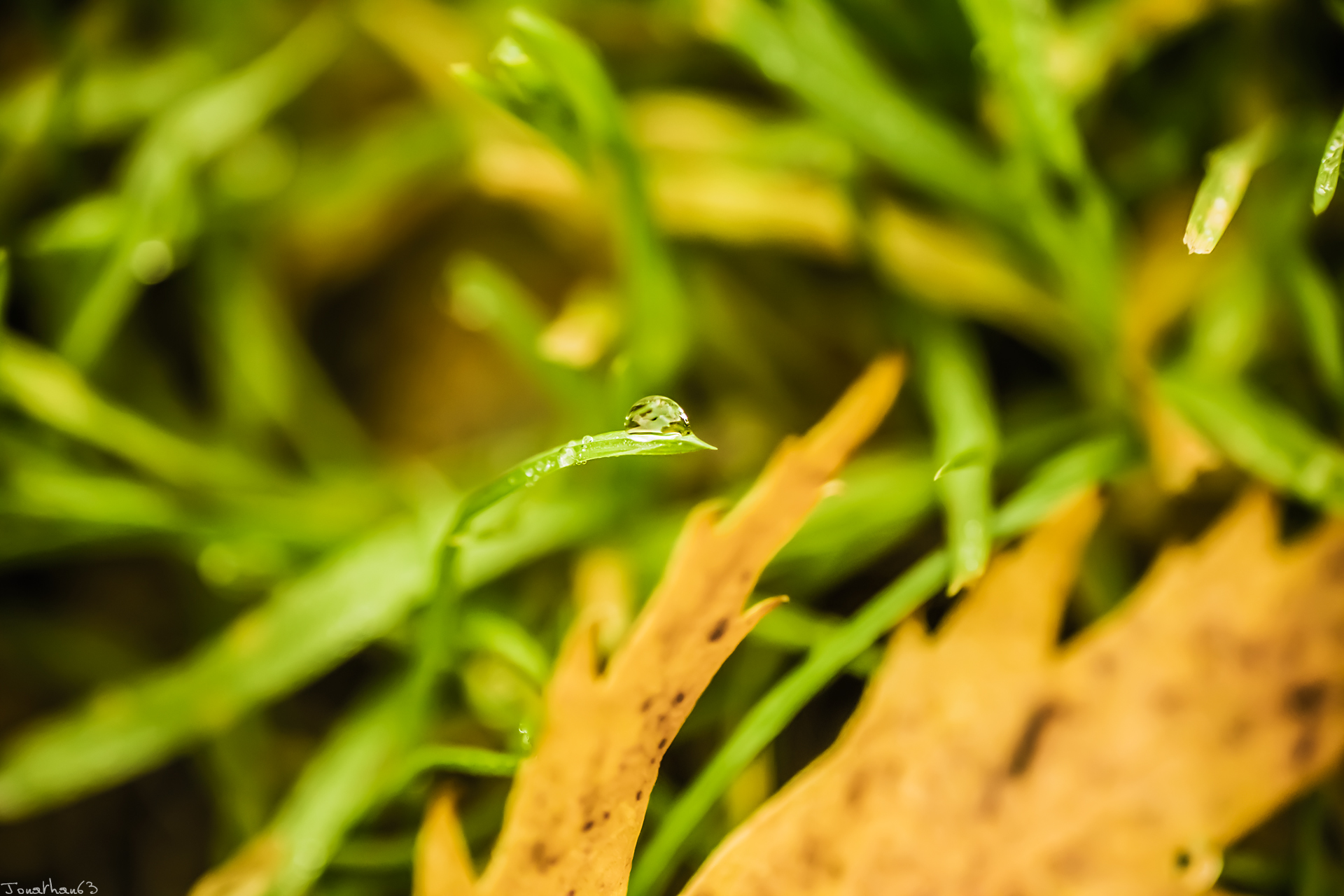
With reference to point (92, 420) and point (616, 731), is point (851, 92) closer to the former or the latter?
point (616, 731)

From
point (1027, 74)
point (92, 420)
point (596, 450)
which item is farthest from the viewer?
point (92, 420)

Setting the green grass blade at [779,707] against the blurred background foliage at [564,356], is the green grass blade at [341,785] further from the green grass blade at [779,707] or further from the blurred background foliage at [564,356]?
the green grass blade at [779,707]

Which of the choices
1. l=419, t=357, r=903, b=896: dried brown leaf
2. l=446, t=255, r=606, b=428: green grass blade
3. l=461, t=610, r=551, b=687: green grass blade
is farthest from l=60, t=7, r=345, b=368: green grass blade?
l=419, t=357, r=903, b=896: dried brown leaf

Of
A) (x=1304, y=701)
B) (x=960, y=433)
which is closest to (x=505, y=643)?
(x=960, y=433)

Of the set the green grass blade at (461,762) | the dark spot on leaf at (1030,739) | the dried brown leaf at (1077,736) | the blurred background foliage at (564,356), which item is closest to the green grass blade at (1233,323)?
the blurred background foliage at (564,356)

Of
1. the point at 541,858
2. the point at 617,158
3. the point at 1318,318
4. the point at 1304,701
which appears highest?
the point at 617,158

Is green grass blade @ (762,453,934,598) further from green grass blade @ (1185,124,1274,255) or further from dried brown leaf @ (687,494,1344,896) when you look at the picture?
green grass blade @ (1185,124,1274,255)

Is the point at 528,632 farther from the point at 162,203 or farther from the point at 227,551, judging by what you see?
the point at 162,203
